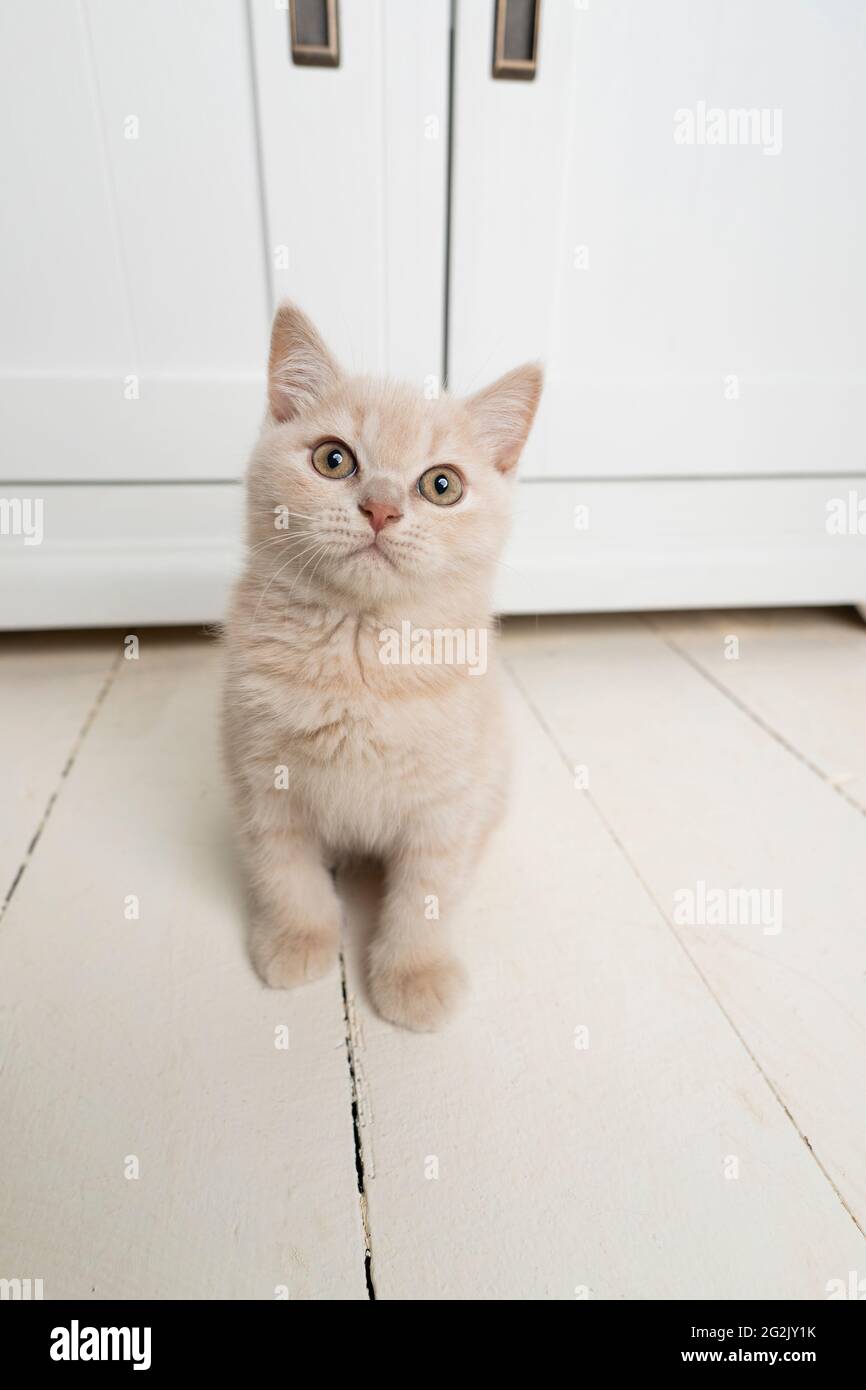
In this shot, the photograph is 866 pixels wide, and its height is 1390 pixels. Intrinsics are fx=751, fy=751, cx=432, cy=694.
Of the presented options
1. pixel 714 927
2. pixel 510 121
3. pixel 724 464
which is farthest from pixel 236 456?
pixel 714 927

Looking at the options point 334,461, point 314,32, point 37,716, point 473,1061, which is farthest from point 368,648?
point 314,32

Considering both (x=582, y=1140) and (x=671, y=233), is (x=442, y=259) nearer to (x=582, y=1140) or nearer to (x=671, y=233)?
(x=671, y=233)

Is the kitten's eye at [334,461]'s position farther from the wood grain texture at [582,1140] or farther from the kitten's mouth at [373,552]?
the wood grain texture at [582,1140]

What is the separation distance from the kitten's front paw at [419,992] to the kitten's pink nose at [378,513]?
437mm

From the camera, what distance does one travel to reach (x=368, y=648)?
720 mm

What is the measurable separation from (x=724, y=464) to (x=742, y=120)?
0.54 metres

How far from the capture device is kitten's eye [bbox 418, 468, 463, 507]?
2.30 feet

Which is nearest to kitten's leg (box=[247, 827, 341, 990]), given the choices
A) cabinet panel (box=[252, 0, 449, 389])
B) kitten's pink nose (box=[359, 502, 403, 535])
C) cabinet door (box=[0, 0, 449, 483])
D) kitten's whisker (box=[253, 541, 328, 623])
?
kitten's whisker (box=[253, 541, 328, 623])

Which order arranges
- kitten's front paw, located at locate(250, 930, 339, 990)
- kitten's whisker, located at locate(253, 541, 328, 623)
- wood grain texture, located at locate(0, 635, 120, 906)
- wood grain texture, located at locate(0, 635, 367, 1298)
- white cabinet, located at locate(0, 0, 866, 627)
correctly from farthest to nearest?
1. white cabinet, located at locate(0, 0, 866, 627)
2. wood grain texture, located at locate(0, 635, 120, 906)
3. kitten's front paw, located at locate(250, 930, 339, 990)
4. kitten's whisker, located at locate(253, 541, 328, 623)
5. wood grain texture, located at locate(0, 635, 367, 1298)

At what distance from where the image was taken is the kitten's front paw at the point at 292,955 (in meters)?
0.77

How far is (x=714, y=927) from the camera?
87cm

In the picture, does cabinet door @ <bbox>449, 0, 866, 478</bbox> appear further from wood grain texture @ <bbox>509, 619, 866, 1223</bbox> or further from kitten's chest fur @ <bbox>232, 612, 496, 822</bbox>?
kitten's chest fur @ <bbox>232, 612, 496, 822</bbox>

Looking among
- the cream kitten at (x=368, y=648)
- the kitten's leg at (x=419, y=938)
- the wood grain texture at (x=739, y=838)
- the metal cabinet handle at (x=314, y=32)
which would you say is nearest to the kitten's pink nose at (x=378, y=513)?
the cream kitten at (x=368, y=648)

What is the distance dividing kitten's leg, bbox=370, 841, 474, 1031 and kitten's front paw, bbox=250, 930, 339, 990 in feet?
0.17
